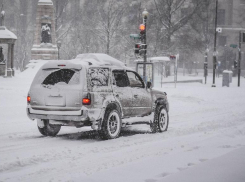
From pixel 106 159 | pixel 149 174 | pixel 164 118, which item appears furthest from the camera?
pixel 164 118

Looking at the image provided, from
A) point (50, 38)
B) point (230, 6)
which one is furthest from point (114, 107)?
point (230, 6)

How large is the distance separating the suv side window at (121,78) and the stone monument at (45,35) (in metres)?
28.2

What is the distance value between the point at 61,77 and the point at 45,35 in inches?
1170

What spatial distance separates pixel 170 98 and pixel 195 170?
703 inches

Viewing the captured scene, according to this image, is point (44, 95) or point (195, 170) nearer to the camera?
point (195, 170)

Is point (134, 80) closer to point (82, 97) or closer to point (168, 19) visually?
point (82, 97)

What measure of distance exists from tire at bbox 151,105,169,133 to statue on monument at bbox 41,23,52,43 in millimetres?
28071

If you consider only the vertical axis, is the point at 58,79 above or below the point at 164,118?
above

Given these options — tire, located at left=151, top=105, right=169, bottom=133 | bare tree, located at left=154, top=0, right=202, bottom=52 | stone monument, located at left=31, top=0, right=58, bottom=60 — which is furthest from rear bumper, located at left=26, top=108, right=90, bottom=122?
bare tree, located at left=154, top=0, right=202, bottom=52

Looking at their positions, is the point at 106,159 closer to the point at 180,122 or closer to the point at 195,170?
the point at 195,170

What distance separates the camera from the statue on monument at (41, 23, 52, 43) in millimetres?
39375

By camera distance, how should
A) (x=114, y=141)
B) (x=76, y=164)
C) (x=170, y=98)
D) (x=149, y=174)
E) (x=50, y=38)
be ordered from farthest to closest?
(x=50, y=38)
(x=170, y=98)
(x=114, y=141)
(x=76, y=164)
(x=149, y=174)

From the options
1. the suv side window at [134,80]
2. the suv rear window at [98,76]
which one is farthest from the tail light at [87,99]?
the suv side window at [134,80]

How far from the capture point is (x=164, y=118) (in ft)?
42.0
